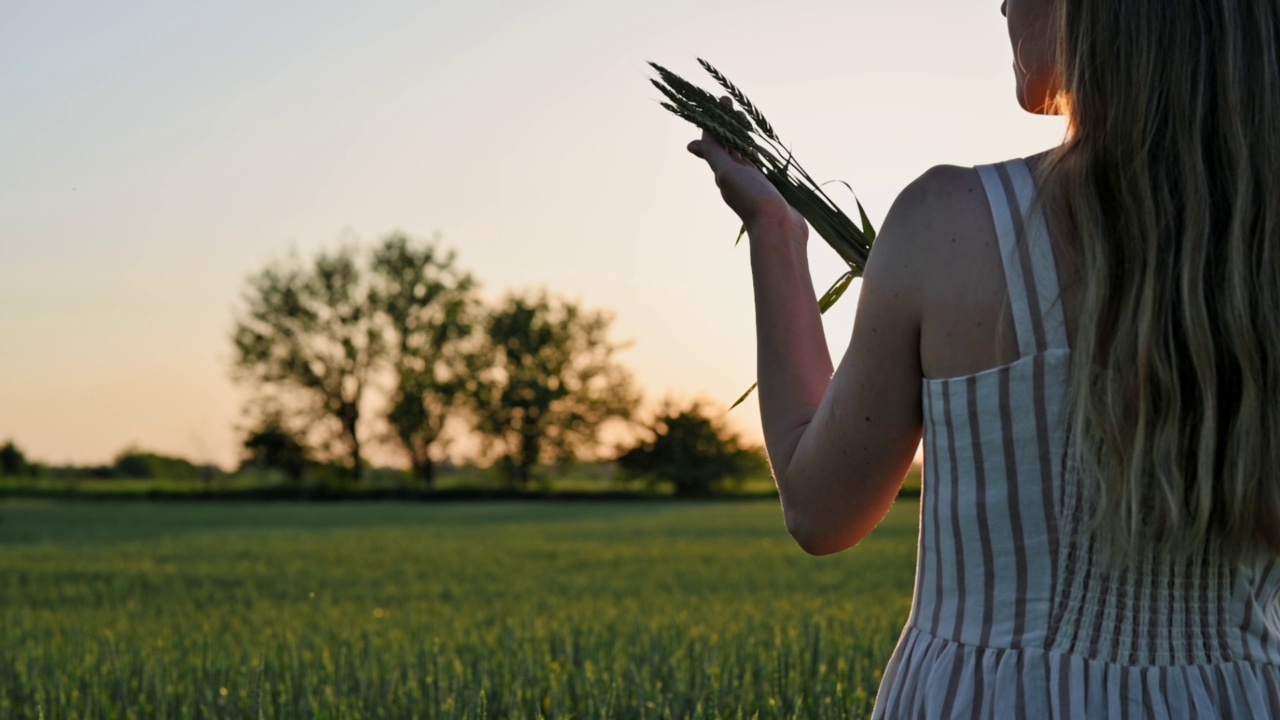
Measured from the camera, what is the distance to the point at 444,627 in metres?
7.53

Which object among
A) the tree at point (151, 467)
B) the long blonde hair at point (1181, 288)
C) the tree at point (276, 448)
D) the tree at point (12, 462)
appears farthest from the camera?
the tree at point (151, 467)

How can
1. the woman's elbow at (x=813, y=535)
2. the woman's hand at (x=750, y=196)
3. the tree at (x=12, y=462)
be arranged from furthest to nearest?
1. the tree at (x=12, y=462)
2. the woman's hand at (x=750, y=196)
3. the woman's elbow at (x=813, y=535)

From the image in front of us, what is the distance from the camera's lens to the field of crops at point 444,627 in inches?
173

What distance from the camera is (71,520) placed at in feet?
112

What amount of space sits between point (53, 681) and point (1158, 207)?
204 inches

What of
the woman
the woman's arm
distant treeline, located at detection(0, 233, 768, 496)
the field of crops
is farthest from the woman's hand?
distant treeline, located at detection(0, 233, 768, 496)

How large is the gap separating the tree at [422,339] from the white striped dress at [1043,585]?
72577mm

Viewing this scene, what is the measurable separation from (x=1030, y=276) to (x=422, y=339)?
76.5m

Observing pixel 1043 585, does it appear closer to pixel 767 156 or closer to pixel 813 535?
pixel 813 535

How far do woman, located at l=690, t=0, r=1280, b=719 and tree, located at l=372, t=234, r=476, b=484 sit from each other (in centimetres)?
7256

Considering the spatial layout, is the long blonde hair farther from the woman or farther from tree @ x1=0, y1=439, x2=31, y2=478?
tree @ x1=0, y1=439, x2=31, y2=478

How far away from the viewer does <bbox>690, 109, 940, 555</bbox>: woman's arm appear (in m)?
1.21

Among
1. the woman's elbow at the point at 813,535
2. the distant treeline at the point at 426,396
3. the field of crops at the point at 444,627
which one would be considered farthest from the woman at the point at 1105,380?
the distant treeline at the point at 426,396

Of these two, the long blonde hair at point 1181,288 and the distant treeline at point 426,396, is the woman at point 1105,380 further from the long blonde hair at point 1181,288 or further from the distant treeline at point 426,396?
the distant treeline at point 426,396
